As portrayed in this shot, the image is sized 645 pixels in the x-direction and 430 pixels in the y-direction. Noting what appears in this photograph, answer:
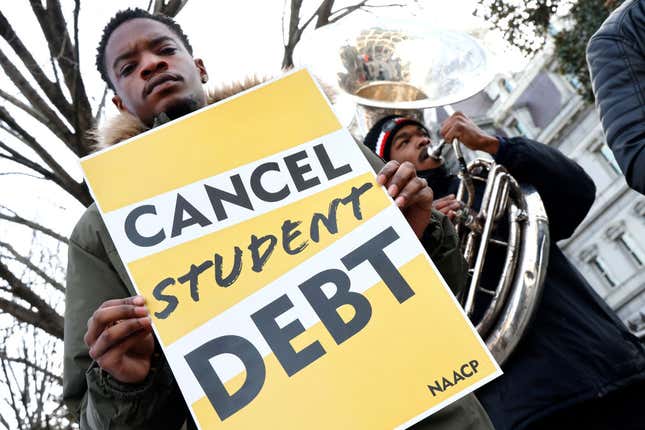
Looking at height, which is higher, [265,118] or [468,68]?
[468,68]

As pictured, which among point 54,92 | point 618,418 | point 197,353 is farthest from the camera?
point 54,92

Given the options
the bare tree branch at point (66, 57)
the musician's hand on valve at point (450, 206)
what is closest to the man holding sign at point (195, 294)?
the musician's hand on valve at point (450, 206)

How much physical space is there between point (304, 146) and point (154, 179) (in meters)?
0.34

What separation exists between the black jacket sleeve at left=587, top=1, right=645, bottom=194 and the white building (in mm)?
18204

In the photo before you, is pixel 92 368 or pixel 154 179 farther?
pixel 154 179

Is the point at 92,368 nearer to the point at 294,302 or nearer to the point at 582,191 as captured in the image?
the point at 294,302

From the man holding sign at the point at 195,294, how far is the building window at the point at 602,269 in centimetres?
2120

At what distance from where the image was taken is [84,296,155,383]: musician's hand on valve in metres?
1.10

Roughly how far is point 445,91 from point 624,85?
5.96 feet

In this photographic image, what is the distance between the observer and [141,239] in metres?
1.26

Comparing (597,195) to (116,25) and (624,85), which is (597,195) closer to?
(624,85)

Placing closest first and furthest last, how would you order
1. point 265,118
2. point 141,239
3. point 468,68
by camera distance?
1. point 141,239
2. point 265,118
3. point 468,68

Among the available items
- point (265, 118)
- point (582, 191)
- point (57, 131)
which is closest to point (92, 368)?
point (265, 118)

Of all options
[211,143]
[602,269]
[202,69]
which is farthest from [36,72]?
[602,269]
